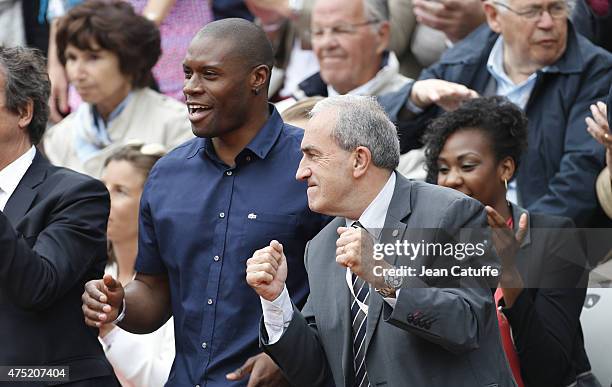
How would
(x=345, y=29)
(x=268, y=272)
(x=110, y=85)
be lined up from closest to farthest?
(x=268, y=272), (x=345, y=29), (x=110, y=85)

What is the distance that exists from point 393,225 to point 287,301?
1.44 feet

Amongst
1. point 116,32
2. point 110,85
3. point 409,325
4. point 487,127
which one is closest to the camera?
point 409,325

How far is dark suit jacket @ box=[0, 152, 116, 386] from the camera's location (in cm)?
449

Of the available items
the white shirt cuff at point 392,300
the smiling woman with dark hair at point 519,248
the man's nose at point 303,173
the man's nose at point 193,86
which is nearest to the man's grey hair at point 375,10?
the smiling woman with dark hair at point 519,248

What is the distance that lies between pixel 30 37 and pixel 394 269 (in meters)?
5.23

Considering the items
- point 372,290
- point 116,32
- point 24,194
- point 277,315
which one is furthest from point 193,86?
point 116,32

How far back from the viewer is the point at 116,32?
7254 millimetres

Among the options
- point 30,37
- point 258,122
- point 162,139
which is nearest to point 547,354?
point 258,122

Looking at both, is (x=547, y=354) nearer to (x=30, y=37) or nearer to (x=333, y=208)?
(x=333, y=208)

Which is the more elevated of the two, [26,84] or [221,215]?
[26,84]

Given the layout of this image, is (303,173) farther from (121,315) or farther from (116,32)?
(116,32)

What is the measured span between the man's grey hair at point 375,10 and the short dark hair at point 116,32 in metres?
1.23

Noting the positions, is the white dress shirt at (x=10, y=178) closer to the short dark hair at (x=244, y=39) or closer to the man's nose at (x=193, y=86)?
the man's nose at (x=193, y=86)

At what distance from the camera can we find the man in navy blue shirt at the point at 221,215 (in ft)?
15.4
